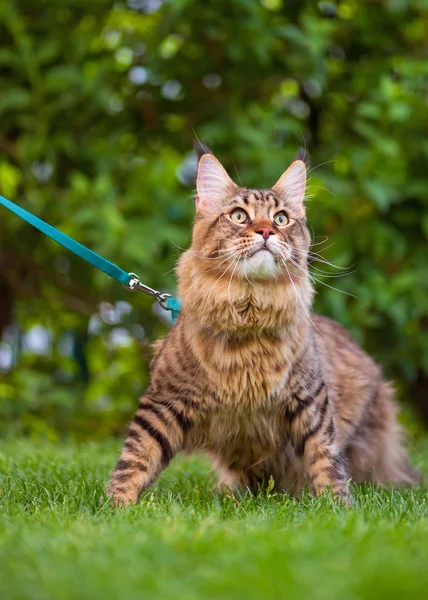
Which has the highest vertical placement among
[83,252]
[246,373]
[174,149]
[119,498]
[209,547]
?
[174,149]

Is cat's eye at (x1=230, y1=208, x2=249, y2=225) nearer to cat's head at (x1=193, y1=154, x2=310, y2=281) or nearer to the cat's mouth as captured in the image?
cat's head at (x1=193, y1=154, x2=310, y2=281)

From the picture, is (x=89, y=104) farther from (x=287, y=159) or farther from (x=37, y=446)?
(x=37, y=446)

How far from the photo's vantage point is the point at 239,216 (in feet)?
11.1

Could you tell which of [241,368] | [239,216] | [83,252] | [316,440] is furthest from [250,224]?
[316,440]

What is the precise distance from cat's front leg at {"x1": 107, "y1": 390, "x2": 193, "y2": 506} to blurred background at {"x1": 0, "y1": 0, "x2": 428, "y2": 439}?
6.98 ft

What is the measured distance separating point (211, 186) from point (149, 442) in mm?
1073

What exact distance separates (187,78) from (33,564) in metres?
4.73

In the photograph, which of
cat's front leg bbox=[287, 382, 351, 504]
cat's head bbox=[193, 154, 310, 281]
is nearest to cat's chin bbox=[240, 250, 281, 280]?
cat's head bbox=[193, 154, 310, 281]

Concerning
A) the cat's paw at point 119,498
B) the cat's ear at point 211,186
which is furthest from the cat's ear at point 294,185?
the cat's paw at point 119,498

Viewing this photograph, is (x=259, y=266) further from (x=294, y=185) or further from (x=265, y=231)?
(x=294, y=185)

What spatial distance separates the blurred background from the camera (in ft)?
18.2

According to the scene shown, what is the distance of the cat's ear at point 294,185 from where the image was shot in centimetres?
359

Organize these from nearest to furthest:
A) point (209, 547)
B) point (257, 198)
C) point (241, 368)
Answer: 1. point (209, 547)
2. point (241, 368)
3. point (257, 198)

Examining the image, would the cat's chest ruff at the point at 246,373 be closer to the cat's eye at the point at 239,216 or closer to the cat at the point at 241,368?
the cat at the point at 241,368
